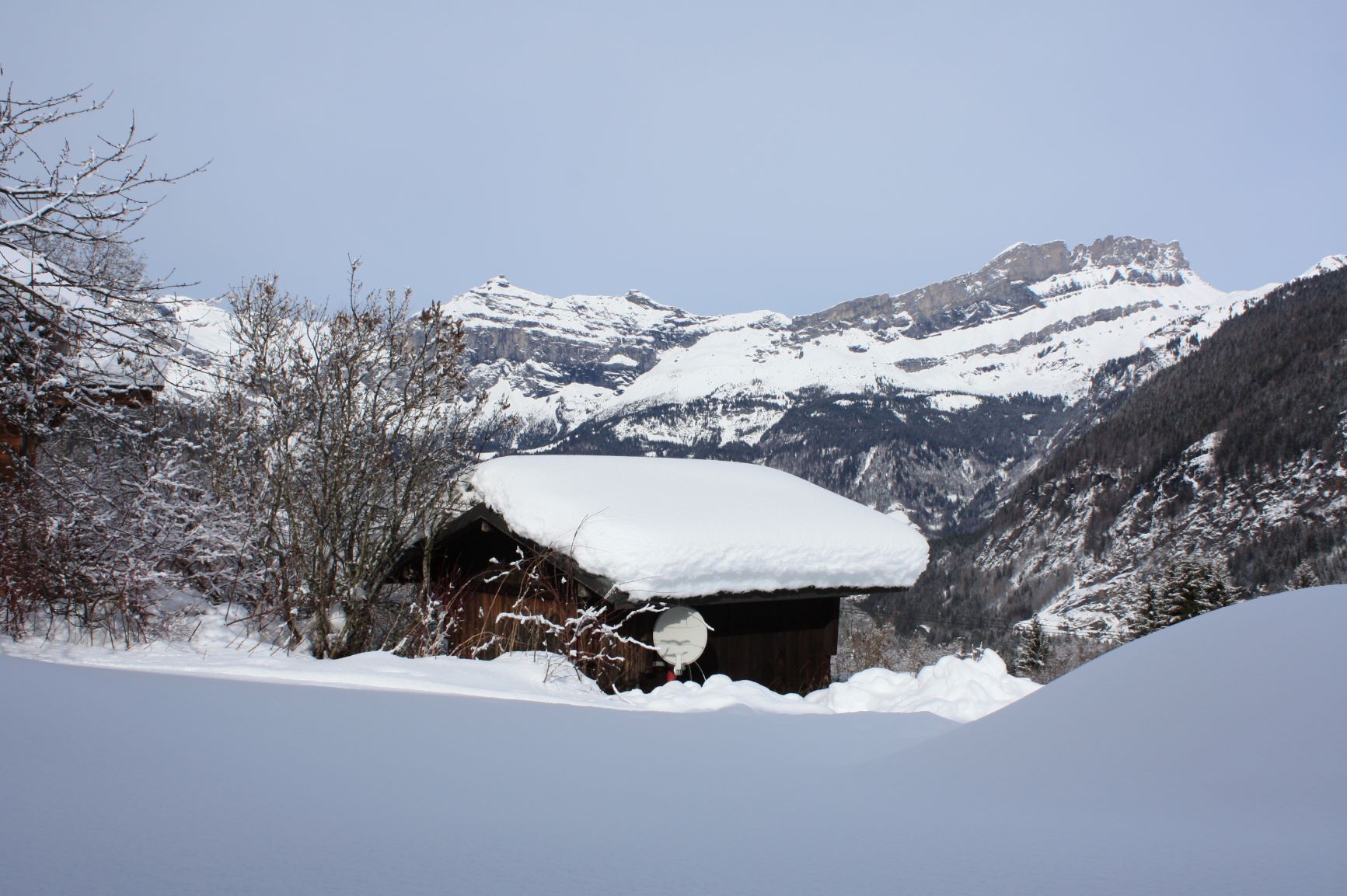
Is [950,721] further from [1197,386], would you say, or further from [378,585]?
[1197,386]

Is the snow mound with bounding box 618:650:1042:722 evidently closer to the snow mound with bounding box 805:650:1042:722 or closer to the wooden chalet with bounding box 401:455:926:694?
the snow mound with bounding box 805:650:1042:722

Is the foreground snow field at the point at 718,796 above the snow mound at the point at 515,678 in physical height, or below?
above

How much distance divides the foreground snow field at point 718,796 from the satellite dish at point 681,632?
4126 millimetres

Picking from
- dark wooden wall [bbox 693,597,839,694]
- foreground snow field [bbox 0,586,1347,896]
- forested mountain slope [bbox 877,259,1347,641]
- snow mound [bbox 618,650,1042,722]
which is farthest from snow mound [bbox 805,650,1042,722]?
forested mountain slope [bbox 877,259,1347,641]

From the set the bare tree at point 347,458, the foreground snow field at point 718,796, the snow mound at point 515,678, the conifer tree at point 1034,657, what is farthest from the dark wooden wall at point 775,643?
the conifer tree at point 1034,657

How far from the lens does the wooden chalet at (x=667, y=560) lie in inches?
292

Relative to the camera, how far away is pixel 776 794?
2891mm

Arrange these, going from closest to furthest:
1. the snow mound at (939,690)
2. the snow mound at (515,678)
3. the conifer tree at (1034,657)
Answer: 1. the snow mound at (515,678)
2. the snow mound at (939,690)
3. the conifer tree at (1034,657)

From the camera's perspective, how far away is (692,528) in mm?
7691

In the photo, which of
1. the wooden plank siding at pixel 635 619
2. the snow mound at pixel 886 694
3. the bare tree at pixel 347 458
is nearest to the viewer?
the snow mound at pixel 886 694

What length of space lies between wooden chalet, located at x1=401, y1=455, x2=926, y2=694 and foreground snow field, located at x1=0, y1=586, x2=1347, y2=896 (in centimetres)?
323

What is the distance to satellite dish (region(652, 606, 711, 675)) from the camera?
25.7 ft

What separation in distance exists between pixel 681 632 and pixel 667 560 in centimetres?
92

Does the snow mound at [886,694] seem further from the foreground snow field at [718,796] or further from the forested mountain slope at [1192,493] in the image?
the forested mountain slope at [1192,493]
